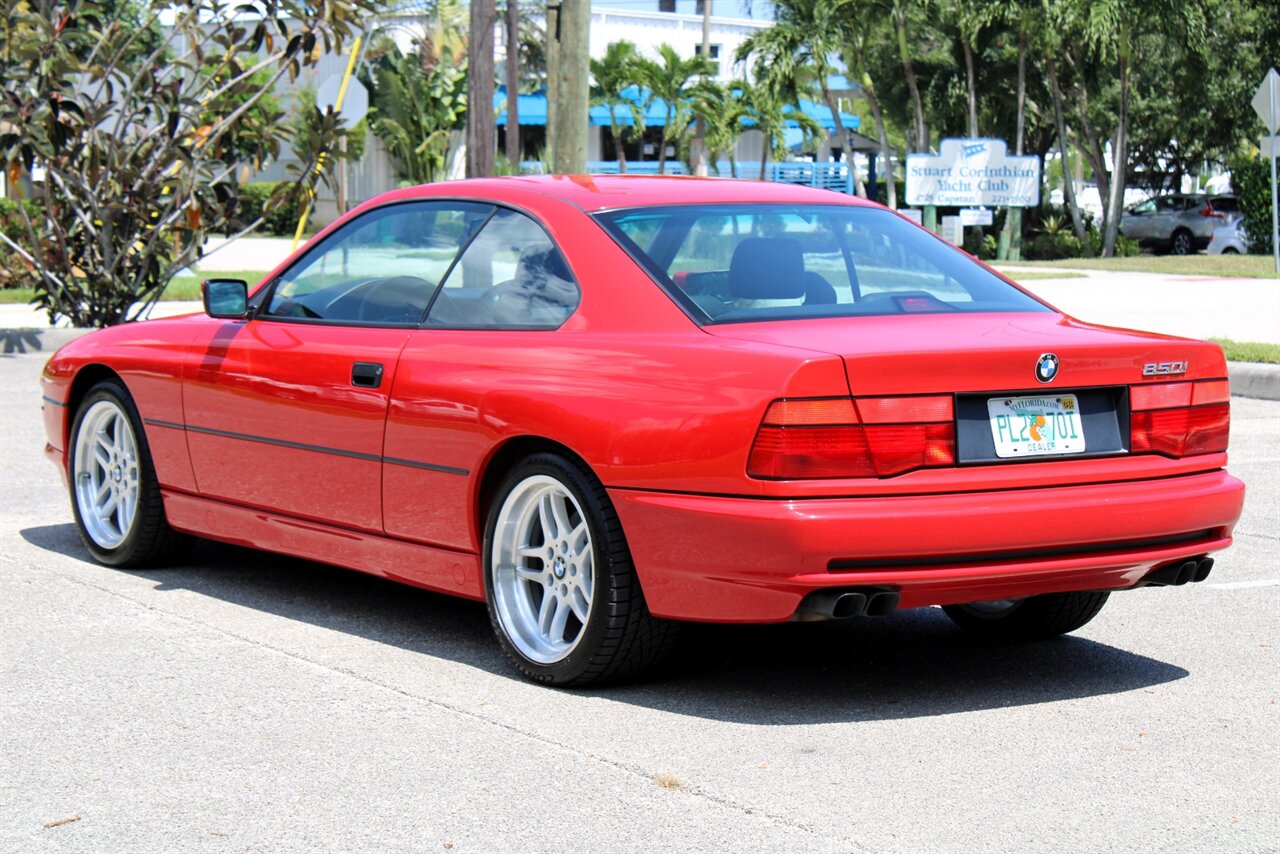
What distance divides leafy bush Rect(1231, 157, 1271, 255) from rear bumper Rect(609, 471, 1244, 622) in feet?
121

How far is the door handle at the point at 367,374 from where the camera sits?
18.4ft

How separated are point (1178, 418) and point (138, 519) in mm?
3870

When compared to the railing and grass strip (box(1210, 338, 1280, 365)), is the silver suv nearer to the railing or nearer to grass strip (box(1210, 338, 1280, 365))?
the railing

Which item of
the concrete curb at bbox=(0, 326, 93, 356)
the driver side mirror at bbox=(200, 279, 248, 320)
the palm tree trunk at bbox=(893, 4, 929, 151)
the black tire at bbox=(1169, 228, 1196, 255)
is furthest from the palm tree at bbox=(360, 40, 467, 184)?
the driver side mirror at bbox=(200, 279, 248, 320)

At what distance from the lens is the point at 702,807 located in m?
4.04

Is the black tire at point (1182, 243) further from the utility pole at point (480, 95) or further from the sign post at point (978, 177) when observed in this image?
the utility pole at point (480, 95)

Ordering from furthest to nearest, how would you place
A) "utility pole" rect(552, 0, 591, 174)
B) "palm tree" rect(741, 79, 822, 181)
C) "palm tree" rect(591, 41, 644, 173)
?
"palm tree" rect(591, 41, 644, 173) < "palm tree" rect(741, 79, 822, 181) < "utility pole" rect(552, 0, 591, 174)

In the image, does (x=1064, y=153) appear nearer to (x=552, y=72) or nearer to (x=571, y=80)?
(x=552, y=72)

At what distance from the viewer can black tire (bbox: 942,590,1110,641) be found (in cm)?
561

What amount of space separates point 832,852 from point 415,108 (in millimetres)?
45949

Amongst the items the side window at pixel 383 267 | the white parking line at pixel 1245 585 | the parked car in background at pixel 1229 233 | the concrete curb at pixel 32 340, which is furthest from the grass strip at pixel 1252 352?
the parked car in background at pixel 1229 233

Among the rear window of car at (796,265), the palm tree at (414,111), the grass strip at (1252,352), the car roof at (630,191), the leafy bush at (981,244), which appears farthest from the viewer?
the palm tree at (414,111)

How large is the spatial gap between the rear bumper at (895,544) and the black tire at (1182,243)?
38513 millimetres

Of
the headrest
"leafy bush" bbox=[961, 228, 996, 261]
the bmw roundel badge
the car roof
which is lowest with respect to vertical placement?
"leafy bush" bbox=[961, 228, 996, 261]
